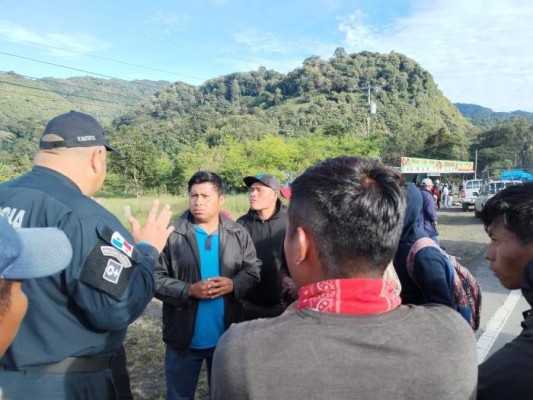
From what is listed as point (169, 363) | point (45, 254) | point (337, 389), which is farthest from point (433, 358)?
point (169, 363)

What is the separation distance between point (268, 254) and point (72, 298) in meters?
2.05

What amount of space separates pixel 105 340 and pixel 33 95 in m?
121

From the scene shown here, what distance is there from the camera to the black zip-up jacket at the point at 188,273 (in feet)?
8.82

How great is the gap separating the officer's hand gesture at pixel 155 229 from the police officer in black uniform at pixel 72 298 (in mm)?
236

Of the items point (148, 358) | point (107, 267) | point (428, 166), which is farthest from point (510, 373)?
point (428, 166)

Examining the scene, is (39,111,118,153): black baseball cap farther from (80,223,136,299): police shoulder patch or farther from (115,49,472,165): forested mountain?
(115,49,472,165): forested mountain

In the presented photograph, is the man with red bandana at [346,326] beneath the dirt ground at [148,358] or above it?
above

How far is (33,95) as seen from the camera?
104m

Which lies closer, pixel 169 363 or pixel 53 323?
pixel 53 323

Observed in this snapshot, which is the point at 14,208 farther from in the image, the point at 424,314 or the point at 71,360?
the point at 424,314

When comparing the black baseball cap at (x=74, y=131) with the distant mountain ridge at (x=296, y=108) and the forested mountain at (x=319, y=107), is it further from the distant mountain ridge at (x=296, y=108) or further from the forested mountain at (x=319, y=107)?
the distant mountain ridge at (x=296, y=108)

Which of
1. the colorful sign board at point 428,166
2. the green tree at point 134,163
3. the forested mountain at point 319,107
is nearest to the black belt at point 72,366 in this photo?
the colorful sign board at point 428,166

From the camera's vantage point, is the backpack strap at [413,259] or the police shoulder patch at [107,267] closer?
the police shoulder patch at [107,267]

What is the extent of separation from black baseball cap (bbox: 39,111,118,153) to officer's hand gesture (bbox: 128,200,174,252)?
44 cm
